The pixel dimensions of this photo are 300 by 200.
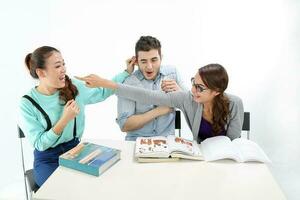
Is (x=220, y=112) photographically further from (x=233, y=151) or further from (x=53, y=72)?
(x=53, y=72)

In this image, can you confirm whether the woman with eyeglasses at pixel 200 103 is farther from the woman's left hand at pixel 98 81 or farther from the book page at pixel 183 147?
the book page at pixel 183 147

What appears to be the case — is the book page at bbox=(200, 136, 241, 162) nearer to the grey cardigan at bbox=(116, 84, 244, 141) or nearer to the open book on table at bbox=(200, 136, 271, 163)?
the open book on table at bbox=(200, 136, 271, 163)

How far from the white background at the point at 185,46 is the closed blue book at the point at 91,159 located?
1.24m

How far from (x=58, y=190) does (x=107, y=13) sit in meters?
1.81

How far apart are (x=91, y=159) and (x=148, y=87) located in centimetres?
76

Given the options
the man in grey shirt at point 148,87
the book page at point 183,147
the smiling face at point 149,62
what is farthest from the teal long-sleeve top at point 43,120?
the book page at point 183,147

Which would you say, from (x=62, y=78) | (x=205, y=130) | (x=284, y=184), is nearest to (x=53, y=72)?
(x=62, y=78)

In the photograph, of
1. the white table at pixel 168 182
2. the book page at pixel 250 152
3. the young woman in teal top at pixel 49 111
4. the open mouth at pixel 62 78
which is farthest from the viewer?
the open mouth at pixel 62 78

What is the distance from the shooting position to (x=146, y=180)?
138 centimetres

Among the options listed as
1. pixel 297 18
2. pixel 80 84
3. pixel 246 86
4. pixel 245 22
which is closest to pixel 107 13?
pixel 80 84

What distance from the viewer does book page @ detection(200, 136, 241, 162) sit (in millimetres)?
1528

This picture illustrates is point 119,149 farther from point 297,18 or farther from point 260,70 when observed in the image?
point 297,18

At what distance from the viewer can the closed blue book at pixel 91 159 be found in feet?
4.66

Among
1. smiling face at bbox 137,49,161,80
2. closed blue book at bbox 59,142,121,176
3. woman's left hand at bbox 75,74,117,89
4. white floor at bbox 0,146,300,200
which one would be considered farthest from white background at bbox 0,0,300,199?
Answer: closed blue book at bbox 59,142,121,176
